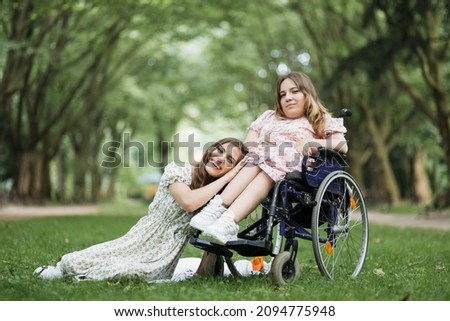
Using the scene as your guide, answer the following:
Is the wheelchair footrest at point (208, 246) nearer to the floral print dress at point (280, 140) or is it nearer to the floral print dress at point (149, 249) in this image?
the floral print dress at point (149, 249)

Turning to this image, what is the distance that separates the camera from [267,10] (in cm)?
1988

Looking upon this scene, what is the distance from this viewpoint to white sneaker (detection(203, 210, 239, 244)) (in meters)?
4.25

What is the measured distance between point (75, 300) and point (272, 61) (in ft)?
64.3

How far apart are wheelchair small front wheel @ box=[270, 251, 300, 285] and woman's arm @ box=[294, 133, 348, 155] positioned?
734 millimetres

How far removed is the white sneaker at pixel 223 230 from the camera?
4.25m

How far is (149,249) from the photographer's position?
4754 mm

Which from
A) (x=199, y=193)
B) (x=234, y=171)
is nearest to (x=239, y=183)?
(x=234, y=171)

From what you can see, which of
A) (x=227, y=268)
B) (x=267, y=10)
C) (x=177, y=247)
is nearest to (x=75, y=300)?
(x=177, y=247)

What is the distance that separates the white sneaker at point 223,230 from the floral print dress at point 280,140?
0.40 metres

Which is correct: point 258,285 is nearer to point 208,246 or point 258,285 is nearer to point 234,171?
point 208,246

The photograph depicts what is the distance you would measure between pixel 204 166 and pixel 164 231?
53 centimetres

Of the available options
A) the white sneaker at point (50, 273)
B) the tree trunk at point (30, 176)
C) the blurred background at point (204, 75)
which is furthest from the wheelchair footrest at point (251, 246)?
the tree trunk at point (30, 176)

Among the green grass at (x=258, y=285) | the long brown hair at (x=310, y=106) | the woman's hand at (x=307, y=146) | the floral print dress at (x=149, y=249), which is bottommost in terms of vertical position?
the green grass at (x=258, y=285)
